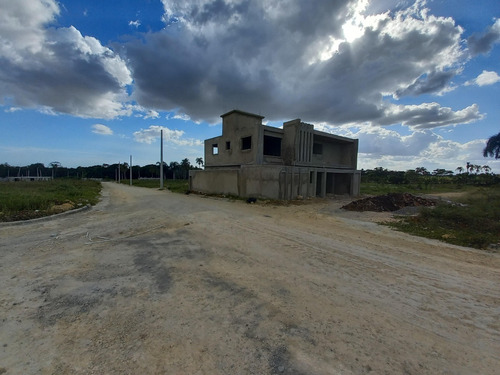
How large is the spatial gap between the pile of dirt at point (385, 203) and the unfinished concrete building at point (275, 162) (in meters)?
4.94

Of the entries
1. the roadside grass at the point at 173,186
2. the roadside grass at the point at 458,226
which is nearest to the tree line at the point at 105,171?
the roadside grass at the point at 173,186

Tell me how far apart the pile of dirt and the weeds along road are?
7.51 m

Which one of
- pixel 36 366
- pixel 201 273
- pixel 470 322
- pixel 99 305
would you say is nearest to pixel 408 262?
pixel 470 322

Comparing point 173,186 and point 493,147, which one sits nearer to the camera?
point 173,186

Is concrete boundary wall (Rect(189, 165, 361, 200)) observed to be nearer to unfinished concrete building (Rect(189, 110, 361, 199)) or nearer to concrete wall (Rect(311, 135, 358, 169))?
unfinished concrete building (Rect(189, 110, 361, 199))

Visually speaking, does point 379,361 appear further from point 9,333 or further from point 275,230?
point 275,230

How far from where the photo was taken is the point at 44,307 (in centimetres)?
307

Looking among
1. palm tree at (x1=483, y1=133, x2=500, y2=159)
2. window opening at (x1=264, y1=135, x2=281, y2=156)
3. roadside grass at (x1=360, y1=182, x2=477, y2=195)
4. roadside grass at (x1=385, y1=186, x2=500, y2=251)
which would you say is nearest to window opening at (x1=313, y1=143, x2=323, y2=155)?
window opening at (x1=264, y1=135, x2=281, y2=156)

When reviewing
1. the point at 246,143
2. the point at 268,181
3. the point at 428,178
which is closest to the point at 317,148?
the point at 246,143

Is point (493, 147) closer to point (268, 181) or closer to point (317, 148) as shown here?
point (317, 148)

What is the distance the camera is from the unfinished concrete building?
1722 centimetres

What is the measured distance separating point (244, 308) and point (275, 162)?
18467 millimetres

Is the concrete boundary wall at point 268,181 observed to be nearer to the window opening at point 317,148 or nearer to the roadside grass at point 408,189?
the window opening at point 317,148

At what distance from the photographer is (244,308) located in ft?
10.2
